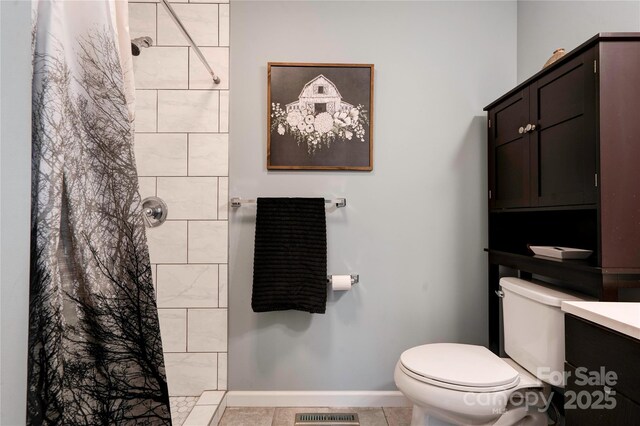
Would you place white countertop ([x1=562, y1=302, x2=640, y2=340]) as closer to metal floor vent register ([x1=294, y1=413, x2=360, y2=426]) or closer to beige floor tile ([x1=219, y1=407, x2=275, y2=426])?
metal floor vent register ([x1=294, y1=413, x2=360, y2=426])

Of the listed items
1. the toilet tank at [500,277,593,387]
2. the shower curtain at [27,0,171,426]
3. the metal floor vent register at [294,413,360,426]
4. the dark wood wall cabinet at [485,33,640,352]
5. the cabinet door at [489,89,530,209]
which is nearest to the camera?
the shower curtain at [27,0,171,426]

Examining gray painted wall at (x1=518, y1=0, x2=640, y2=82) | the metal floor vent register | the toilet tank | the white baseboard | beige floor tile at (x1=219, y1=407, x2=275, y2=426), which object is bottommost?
beige floor tile at (x1=219, y1=407, x2=275, y2=426)

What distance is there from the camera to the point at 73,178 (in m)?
0.70

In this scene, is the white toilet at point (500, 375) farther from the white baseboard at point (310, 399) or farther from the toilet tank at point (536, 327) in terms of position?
the white baseboard at point (310, 399)

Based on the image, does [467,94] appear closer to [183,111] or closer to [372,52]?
[372,52]

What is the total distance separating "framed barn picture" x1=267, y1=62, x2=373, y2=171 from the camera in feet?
5.72

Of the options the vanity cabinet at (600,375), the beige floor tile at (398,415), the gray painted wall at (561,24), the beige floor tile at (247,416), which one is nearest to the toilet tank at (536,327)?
the vanity cabinet at (600,375)

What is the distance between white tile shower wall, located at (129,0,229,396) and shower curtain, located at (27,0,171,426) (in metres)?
0.92

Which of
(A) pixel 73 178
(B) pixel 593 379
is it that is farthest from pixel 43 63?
(B) pixel 593 379

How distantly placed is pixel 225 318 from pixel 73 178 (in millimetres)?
1229

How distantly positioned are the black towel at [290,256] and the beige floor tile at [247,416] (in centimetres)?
55

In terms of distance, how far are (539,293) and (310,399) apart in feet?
4.04

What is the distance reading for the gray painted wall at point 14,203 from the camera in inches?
19.5

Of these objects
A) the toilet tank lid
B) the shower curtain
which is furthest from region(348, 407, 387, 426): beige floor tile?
the shower curtain
